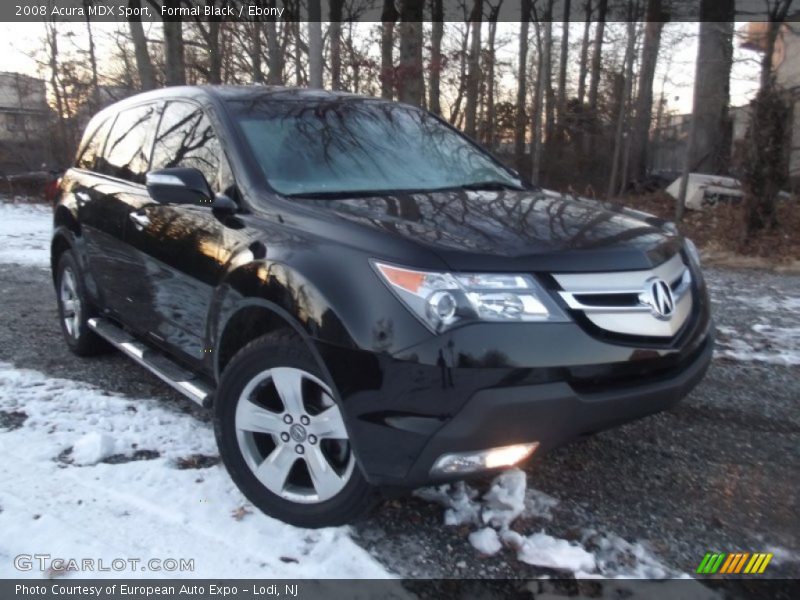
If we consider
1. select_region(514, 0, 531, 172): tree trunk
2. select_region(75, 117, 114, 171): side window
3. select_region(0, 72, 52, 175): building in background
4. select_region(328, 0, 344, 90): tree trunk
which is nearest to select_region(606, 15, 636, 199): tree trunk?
select_region(514, 0, 531, 172): tree trunk

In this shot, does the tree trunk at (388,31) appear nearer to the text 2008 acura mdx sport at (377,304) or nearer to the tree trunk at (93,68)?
the tree trunk at (93,68)

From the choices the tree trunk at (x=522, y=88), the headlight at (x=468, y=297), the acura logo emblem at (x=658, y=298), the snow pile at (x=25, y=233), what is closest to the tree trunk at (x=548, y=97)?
the tree trunk at (x=522, y=88)

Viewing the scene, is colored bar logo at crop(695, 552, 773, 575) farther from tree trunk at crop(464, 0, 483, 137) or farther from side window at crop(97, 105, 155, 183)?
tree trunk at crop(464, 0, 483, 137)

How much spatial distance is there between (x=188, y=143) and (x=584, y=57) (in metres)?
22.5

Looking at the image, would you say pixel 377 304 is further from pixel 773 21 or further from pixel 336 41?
pixel 336 41

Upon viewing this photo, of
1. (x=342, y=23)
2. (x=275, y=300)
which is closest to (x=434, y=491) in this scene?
(x=275, y=300)

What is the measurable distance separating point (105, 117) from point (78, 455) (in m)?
2.65

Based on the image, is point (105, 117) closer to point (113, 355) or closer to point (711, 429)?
point (113, 355)

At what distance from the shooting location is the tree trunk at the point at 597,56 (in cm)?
2012

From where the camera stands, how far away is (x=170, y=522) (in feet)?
8.72

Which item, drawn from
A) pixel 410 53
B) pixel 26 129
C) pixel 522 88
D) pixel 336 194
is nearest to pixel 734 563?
pixel 336 194

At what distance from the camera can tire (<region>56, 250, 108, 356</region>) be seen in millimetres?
4578

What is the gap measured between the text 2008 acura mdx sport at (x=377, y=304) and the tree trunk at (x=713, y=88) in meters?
10.4

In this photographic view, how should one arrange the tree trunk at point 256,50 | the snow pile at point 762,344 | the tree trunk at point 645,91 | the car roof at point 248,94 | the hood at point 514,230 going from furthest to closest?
the tree trunk at point 256,50 < the tree trunk at point 645,91 < the snow pile at point 762,344 < the car roof at point 248,94 < the hood at point 514,230
